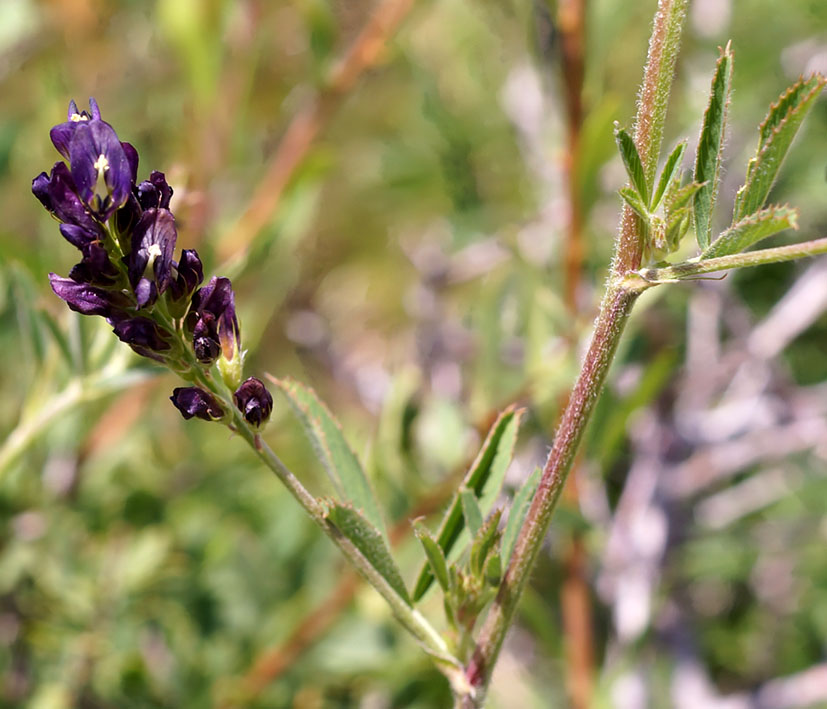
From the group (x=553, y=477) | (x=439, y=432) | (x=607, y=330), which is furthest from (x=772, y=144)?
(x=439, y=432)

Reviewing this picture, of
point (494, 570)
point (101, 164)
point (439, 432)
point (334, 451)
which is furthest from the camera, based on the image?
point (439, 432)

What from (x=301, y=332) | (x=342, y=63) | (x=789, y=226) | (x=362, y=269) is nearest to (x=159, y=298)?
(x=789, y=226)

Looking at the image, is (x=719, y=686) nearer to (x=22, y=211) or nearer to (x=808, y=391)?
(x=808, y=391)

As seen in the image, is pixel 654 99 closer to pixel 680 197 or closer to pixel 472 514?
pixel 680 197

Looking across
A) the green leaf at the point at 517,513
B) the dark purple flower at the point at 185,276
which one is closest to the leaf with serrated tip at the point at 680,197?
the green leaf at the point at 517,513

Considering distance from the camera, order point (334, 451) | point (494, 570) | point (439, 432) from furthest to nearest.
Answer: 1. point (439, 432)
2. point (334, 451)
3. point (494, 570)

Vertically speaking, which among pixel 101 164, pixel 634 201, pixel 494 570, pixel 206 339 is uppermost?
pixel 101 164
